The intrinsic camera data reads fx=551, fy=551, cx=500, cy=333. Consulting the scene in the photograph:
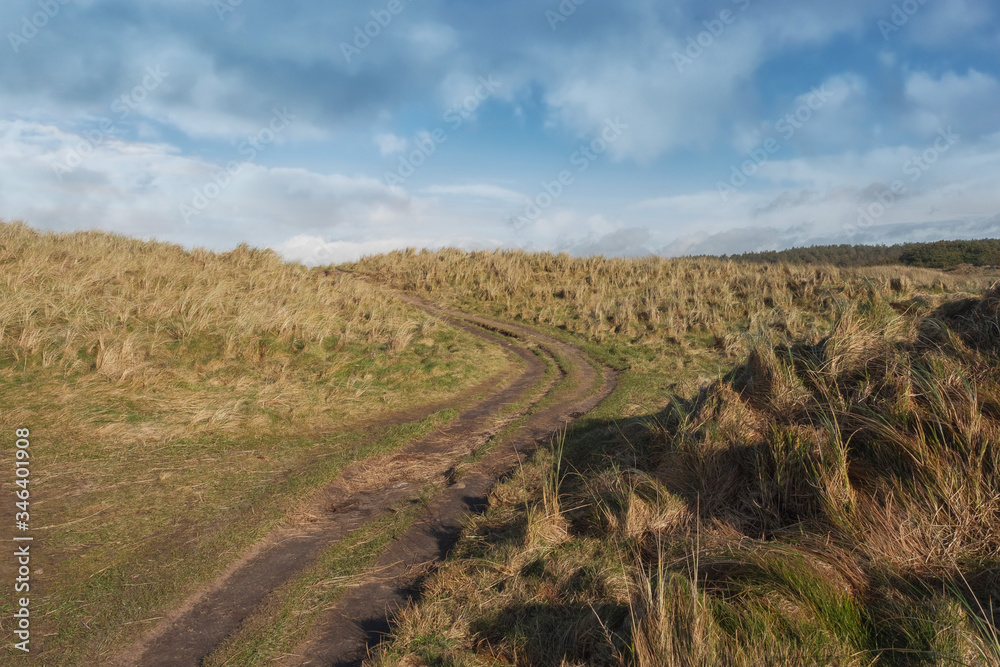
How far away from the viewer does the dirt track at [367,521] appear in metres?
3.77

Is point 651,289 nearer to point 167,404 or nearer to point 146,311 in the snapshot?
point 146,311

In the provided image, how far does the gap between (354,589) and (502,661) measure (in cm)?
157

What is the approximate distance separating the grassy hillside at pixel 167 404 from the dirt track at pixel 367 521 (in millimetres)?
255

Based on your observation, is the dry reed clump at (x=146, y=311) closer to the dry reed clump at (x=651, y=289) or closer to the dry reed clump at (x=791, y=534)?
the dry reed clump at (x=651, y=289)

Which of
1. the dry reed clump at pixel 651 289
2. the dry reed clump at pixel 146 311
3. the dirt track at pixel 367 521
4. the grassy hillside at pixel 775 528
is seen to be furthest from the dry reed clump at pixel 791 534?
the dry reed clump at pixel 651 289

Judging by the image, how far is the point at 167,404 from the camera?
817 cm

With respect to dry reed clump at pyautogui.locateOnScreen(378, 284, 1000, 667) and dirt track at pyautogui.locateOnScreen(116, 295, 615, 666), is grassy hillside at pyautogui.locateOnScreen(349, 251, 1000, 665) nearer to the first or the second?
dry reed clump at pyautogui.locateOnScreen(378, 284, 1000, 667)

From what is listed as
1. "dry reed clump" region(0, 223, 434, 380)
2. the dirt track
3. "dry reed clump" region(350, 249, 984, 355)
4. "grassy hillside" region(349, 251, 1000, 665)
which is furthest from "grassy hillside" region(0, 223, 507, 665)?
"dry reed clump" region(350, 249, 984, 355)

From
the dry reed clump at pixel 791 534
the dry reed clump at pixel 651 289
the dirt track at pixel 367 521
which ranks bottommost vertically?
the dirt track at pixel 367 521

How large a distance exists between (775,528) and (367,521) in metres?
3.80

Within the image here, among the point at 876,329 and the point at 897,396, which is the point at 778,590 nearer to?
the point at 897,396

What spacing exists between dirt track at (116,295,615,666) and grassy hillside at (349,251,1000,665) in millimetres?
411

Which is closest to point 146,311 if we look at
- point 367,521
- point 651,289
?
point 367,521

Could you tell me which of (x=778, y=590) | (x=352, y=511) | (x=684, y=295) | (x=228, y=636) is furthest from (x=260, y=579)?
(x=684, y=295)
